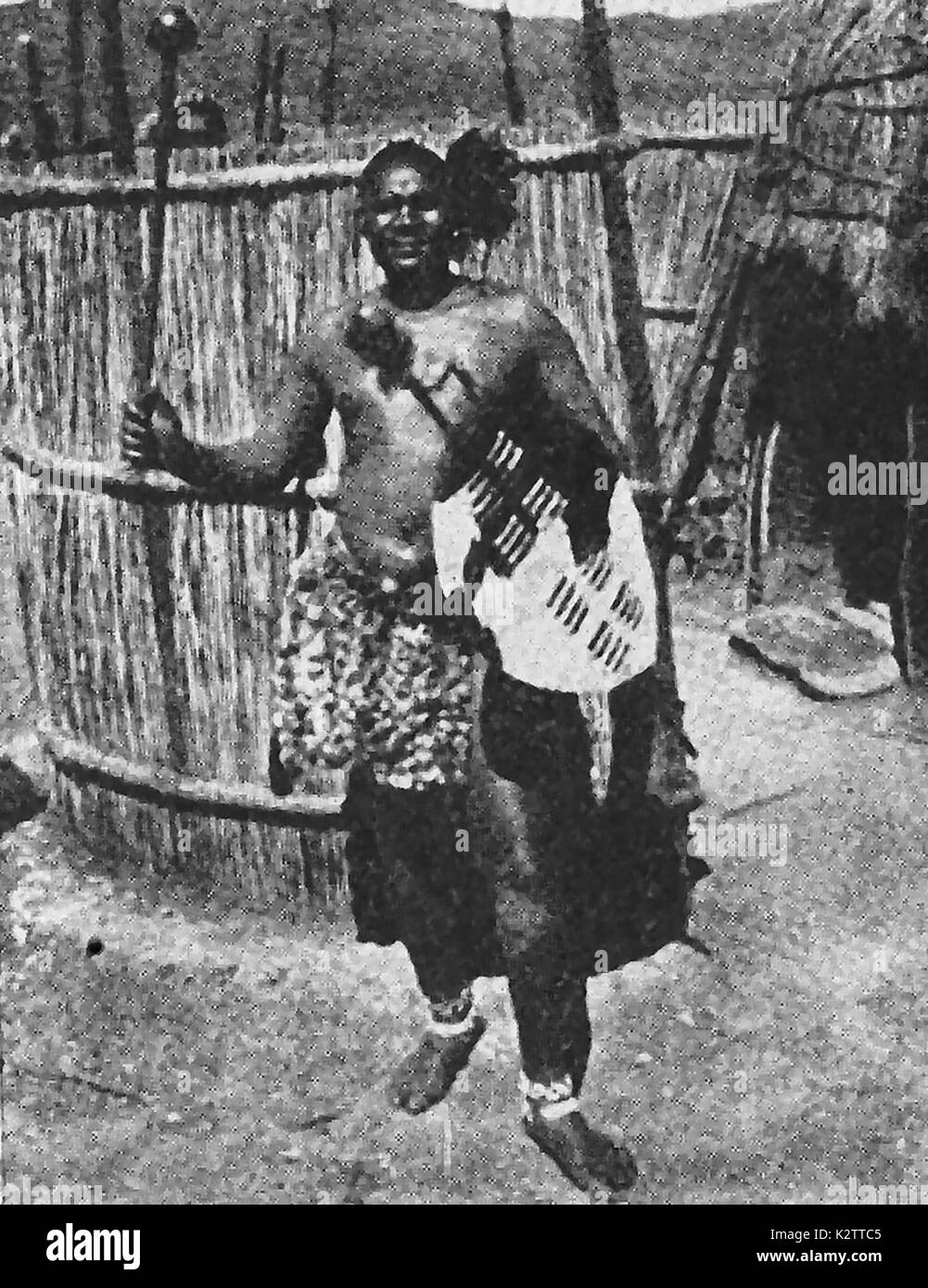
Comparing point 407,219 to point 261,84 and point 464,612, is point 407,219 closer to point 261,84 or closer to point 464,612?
point 261,84

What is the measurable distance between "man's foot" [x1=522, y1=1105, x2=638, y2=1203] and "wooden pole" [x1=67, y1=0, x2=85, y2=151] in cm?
228

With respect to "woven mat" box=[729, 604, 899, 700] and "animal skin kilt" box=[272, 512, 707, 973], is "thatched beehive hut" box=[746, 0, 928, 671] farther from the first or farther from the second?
"animal skin kilt" box=[272, 512, 707, 973]

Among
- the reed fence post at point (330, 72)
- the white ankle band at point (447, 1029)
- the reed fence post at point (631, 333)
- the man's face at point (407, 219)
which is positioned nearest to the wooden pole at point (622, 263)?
the reed fence post at point (631, 333)

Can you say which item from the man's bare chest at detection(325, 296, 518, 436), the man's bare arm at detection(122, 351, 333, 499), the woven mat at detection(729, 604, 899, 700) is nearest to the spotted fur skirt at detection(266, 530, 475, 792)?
the man's bare arm at detection(122, 351, 333, 499)

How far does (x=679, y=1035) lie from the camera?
3.26 m

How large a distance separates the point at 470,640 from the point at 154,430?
0.79 meters

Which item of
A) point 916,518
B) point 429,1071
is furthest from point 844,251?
point 429,1071

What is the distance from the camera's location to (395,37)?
10.0ft

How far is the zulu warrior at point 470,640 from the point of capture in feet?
9.91

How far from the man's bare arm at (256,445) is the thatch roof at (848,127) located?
3.35ft
